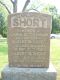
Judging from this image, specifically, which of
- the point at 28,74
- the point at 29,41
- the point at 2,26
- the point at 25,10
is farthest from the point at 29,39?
the point at 2,26

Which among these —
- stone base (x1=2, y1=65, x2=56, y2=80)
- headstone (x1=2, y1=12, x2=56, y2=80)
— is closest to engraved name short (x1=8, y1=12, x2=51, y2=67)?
headstone (x1=2, y1=12, x2=56, y2=80)

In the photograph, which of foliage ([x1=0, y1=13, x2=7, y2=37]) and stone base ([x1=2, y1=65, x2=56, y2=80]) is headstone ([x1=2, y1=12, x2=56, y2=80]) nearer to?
stone base ([x1=2, y1=65, x2=56, y2=80])

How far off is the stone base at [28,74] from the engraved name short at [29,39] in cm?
25

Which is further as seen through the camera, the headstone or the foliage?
the foliage

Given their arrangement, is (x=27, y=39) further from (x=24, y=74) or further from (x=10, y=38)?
(x=24, y=74)

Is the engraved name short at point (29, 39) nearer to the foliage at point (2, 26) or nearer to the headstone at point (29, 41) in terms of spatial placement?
the headstone at point (29, 41)

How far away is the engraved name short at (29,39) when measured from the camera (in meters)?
7.51

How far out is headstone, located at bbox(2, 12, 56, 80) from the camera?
24.6ft

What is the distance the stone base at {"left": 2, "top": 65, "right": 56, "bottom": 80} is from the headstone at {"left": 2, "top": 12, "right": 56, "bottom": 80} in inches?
2.2

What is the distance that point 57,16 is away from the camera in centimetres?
6078

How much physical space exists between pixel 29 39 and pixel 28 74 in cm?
91

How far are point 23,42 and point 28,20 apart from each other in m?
0.59

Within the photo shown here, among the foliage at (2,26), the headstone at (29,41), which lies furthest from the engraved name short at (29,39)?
the foliage at (2,26)

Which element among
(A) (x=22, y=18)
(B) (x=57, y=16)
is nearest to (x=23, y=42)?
(A) (x=22, y=18)
